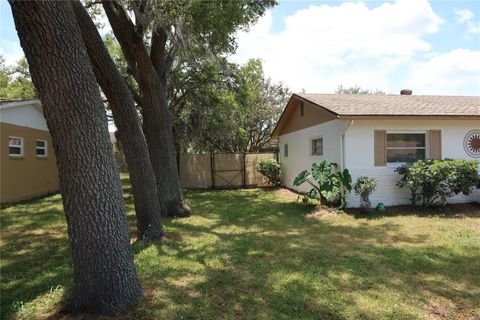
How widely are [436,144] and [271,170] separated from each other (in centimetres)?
760

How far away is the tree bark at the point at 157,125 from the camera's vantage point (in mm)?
7918

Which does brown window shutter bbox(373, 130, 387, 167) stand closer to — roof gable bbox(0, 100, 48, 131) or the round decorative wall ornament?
the round decorative wall ornament

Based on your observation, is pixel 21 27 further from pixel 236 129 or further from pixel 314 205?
pixel 236 129

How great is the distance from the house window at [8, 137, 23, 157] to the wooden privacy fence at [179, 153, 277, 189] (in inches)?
264

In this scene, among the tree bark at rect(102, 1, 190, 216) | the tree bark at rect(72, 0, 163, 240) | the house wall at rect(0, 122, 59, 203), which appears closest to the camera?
the tree bark at rect(72, 0, 163, 240)

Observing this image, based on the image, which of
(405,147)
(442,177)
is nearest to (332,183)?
(405,147)

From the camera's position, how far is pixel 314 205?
405 inches

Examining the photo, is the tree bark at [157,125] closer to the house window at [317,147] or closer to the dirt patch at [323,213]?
the dirt patch at [323,213]

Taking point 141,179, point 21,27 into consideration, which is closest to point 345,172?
point 141,179

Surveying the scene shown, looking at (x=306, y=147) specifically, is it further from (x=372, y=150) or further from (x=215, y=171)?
(x=215, y=171)

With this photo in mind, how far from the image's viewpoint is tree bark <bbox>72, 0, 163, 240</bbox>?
17.6 feet

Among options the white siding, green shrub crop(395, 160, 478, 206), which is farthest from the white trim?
green shrub crop(395, 160, 478, 206)

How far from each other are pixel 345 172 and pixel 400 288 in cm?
524

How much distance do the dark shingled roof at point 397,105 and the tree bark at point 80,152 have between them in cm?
707
